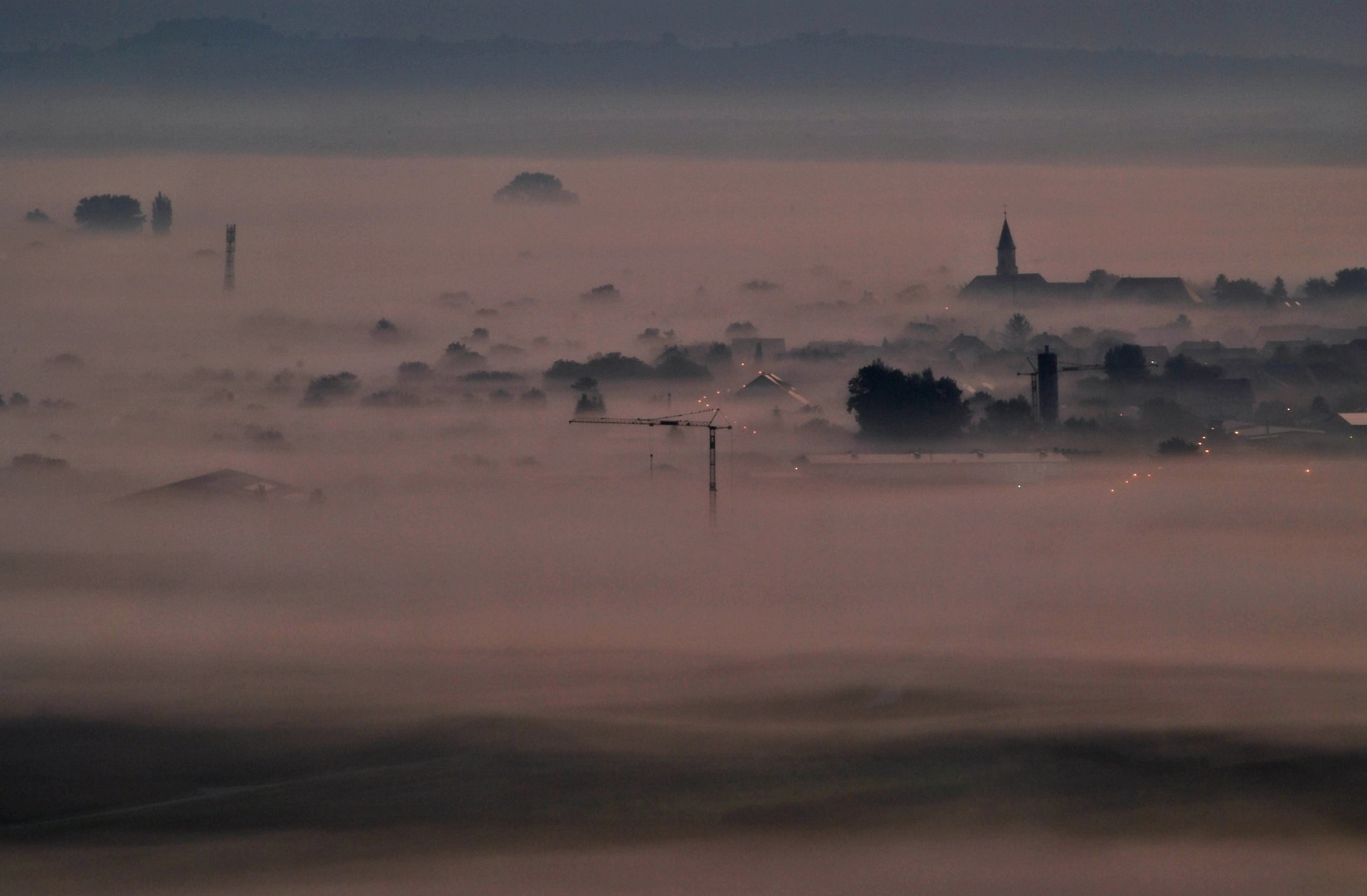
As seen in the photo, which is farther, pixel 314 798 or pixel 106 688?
pixel 106 688

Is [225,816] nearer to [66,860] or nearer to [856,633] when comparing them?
[66,860]

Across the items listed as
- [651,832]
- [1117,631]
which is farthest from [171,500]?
[651,832]

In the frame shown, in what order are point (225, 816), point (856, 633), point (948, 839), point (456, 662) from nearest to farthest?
point (948, 839) → point (225, 816) → point (456, 662) → point (856, 633)

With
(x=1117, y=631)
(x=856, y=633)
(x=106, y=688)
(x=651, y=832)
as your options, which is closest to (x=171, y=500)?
(x=106, y=688)

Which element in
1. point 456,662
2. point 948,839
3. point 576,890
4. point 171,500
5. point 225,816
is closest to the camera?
point 576,890

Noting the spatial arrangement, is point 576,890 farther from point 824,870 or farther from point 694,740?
point 694,740

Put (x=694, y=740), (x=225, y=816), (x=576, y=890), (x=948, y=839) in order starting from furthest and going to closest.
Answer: (x=694, y=740) < (x=225, y=816) < (x=948, y=839) < (x=576, y=890)

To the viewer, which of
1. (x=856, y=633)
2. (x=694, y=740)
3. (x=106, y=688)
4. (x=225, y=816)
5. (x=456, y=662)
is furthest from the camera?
(x=856, y=633)

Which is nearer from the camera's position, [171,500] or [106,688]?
[106,688]

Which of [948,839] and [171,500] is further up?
[171,500]
